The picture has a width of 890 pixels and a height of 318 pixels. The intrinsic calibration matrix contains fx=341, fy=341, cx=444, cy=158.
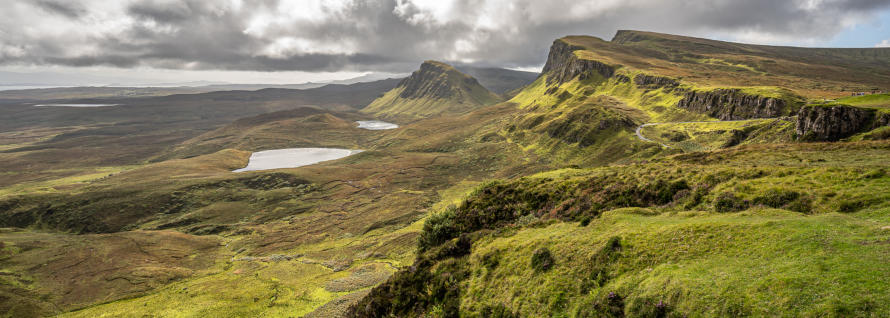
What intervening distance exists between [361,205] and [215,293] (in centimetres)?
9927

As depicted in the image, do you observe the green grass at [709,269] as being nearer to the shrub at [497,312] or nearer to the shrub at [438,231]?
the shrub at [497,312]

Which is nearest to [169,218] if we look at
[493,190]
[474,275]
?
[493,190]

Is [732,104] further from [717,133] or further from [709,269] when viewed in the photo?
[709,269]

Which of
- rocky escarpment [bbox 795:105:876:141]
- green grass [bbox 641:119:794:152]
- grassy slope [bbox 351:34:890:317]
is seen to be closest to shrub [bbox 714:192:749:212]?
grassy slope [bbox 351:34:890:317]

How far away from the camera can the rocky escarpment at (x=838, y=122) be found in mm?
50000

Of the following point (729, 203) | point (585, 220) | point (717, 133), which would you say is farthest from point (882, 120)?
point (717, 133)

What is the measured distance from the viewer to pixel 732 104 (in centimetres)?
13875

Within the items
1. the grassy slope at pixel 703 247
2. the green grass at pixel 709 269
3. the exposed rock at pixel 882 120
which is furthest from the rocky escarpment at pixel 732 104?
the green grass at pixel 709 269

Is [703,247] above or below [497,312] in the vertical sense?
above

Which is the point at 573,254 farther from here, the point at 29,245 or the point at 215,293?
the point at 29,245

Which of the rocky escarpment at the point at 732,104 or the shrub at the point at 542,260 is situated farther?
the rocky escarpment at the point at 732,104

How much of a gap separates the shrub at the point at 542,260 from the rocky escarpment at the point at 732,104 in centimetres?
14325

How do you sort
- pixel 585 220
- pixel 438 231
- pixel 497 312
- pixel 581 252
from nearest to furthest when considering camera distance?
1. pixel 497 312
2. pixel 581 252
3. pixel 585 220
4. pixel 438 231

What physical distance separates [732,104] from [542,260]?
158937mm
